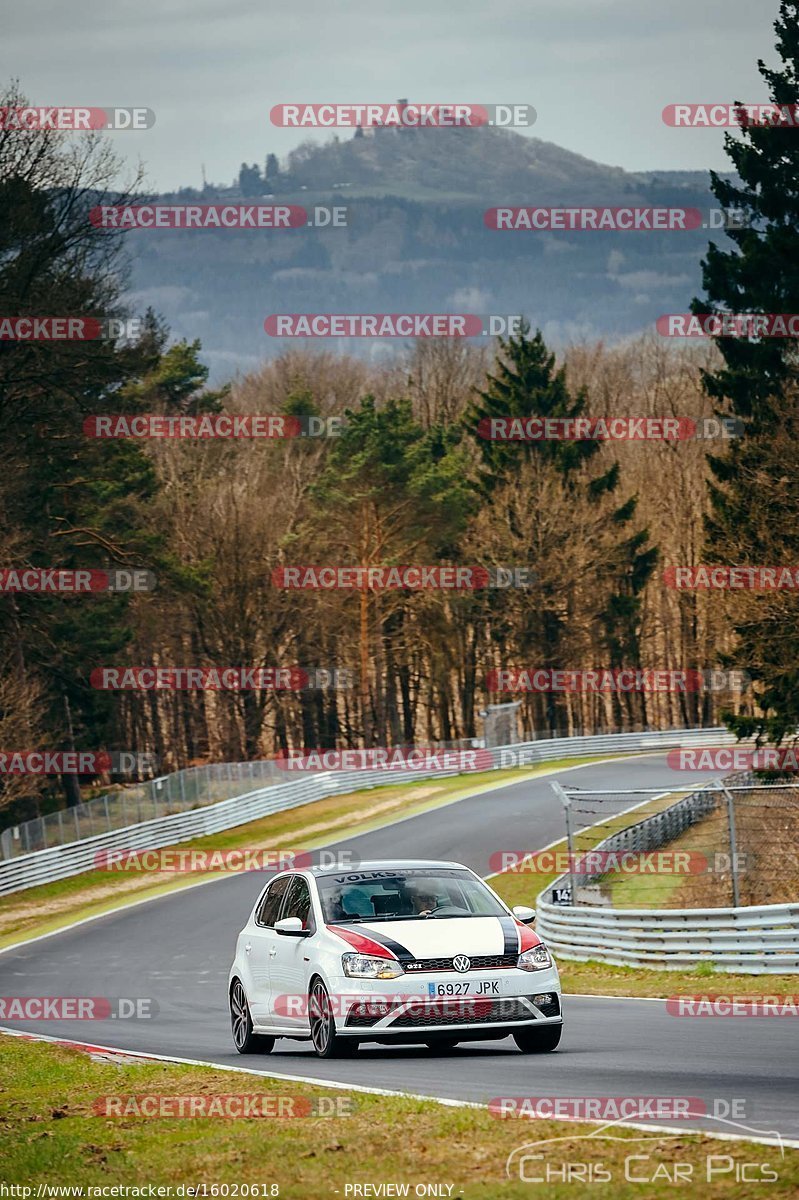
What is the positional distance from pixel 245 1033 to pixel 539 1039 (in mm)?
2997

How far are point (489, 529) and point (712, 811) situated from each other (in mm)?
36533

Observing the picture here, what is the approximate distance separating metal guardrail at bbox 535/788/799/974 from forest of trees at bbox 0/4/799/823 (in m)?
10.9

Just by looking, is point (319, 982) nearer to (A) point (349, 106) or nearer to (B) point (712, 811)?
(A) point (349, 106)

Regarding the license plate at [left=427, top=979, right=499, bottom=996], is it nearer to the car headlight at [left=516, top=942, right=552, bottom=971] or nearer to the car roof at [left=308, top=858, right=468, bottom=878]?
the car headlight at [left=516, top=942, right=552, bottom=971]

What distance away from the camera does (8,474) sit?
42.8m

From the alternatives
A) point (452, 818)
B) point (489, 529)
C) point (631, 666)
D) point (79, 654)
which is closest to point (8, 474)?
point (79, 654)

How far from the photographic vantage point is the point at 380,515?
72.4 meters

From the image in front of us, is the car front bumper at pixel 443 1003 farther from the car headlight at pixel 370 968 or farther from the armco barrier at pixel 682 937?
the armco barrier at pixel 682 937

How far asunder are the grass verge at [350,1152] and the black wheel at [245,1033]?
3630 mm

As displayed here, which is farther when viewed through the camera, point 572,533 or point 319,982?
point 572,533

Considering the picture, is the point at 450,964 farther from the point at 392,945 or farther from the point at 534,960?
the point at 534,960

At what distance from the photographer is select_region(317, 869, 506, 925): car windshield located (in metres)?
13.3

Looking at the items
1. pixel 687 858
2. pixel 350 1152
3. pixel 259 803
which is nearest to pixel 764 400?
pixel 687 858

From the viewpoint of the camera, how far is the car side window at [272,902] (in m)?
14.5
